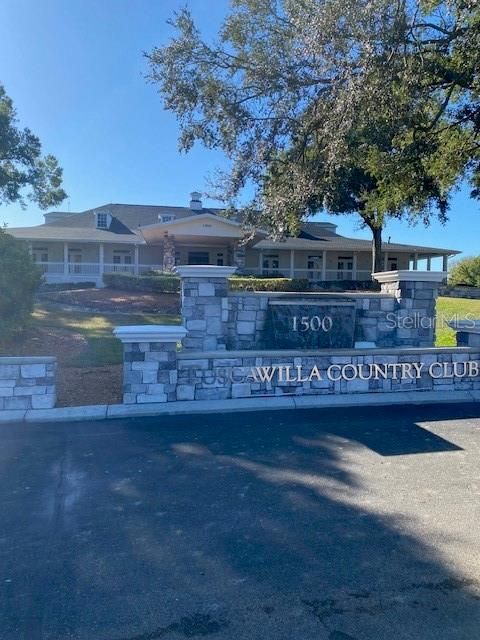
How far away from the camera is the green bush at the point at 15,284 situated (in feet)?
27.7

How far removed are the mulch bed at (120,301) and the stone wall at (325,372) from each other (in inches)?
340

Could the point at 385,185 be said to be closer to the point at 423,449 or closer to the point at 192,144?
the point at 192,144

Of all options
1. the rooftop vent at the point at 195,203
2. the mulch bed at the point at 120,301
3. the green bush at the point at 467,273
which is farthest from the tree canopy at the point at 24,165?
the green bush at the point at 467,273

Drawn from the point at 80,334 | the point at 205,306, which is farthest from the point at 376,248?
the point at 205,306

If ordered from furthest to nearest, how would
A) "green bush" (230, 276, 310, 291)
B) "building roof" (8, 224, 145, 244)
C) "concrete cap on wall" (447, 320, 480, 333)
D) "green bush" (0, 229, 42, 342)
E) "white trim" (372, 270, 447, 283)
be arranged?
"building roof" (8, 224, 145, 244) → "green bush" (230, 276, 310, 291) → "white trim" (372, 270, 447, 283) → "green bush" (0, 229, 42, 342) → "concrete cap on wall" (447, 320, 480, 333)

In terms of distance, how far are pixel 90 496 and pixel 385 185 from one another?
33.6 ft

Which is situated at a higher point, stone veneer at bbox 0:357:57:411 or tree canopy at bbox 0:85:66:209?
tree canopy at bbox 0:85:66:209

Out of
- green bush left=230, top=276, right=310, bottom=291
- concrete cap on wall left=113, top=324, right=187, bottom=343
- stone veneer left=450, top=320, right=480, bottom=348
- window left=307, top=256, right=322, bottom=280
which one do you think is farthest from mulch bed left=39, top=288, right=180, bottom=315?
window left=307, top=256, right=322, bottom=280

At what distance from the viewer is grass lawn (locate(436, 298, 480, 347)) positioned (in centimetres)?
1162

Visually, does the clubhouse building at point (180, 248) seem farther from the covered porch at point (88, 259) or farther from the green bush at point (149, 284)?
the green bush at point (149, 284)

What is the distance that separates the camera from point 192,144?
38.8ft

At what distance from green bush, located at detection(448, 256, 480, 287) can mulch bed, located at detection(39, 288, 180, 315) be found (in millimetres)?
25731

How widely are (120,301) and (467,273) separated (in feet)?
98.4

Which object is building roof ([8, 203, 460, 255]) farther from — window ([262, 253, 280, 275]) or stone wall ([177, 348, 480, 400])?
stone wall ([177, 348, 480, 400])
